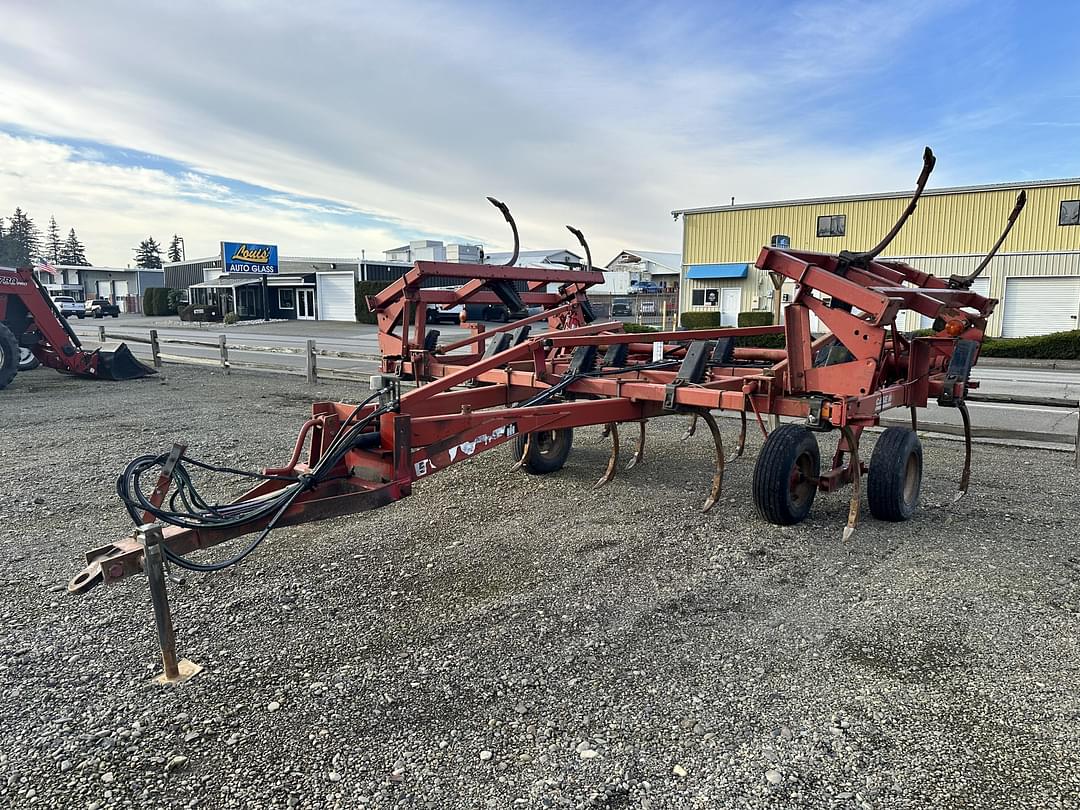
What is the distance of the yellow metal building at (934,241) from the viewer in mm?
25062

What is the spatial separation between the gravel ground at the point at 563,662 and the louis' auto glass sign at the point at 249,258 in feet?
138

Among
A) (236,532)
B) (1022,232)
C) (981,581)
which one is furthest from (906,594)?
(1022,232)

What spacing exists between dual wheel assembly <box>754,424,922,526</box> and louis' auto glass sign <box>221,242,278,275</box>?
147ft

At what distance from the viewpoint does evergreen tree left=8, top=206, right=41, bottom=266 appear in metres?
98.8

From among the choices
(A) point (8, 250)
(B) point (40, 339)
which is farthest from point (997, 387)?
(A) point (8, 250)

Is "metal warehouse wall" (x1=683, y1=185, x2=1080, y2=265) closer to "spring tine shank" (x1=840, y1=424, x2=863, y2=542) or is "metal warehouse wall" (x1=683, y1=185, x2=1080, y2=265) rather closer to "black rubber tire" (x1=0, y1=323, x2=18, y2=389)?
"black rubber tire" (x1=0, y1=323, x2=18, y2=389)

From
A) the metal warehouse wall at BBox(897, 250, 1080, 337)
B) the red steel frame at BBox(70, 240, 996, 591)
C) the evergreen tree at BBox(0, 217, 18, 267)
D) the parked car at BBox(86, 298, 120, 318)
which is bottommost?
the red steel frame at BBox(70, 240, 996, 591)

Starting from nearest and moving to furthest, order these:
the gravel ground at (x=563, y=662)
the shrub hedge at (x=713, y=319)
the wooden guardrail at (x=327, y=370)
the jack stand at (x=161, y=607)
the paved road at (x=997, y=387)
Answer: the gravel ground at (x=563, y=662)
the jack stand at (x=161, y=607)
the wooden guardrail at (x=327, y=370)
the paved road at (x=997, y=387)
the shrub hedge at (x=713, y=319)

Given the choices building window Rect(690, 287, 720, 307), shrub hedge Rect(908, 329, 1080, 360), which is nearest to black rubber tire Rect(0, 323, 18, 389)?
shrub hedge Rect(908, 329, 1080, 360)

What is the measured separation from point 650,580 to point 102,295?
6967 centimetres

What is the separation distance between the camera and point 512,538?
4.96 m

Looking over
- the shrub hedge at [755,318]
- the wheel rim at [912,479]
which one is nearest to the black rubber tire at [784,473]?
the wheel rim at [912,479]

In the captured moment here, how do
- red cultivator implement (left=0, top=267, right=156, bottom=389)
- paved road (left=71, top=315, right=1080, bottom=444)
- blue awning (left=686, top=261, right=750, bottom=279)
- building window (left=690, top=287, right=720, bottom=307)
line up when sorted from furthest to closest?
building window (left=690, top=287, right=720, bottom=307) < blue awning (left=686, top=261, right=750, bottom=279) < red cultivator implement (left=0, top=267, right=156, bottom=389) < paved road (left=71, top=315, right=1080, bottom=444)

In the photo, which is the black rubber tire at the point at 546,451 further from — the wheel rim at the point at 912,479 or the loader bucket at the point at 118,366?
the loader bucket at the point at 118,366
